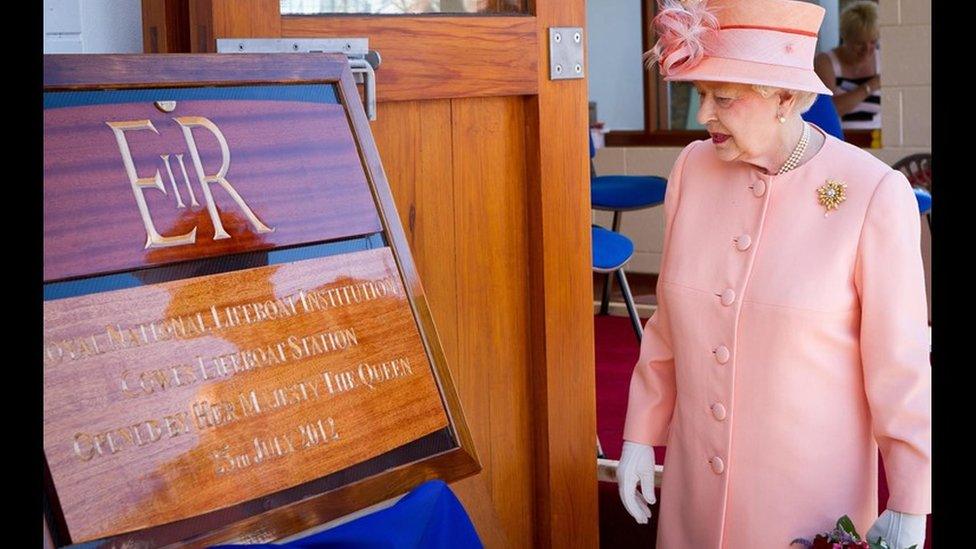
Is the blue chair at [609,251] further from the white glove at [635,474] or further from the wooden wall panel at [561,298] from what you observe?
the white glove at [635,474]

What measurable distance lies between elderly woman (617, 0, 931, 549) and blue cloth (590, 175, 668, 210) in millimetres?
3105

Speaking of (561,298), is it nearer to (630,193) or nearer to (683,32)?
(683,32)

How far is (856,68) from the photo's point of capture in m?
7.09

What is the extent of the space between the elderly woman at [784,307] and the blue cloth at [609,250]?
80.3 inches

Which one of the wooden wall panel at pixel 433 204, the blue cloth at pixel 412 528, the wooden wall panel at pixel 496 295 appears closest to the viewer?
the blue cloth at pixel 412 528

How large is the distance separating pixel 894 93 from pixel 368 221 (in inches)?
198

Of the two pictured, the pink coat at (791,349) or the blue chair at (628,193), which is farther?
the blue chair at (628,193)

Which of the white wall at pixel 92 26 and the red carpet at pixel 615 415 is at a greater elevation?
the white wall at pixel 92 26

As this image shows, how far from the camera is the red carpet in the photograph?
8.51 ft

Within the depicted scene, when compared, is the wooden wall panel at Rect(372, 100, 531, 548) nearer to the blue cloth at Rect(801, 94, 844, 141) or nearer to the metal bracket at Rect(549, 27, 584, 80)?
the metal bracket at Rect(549, 27, 584, 80)

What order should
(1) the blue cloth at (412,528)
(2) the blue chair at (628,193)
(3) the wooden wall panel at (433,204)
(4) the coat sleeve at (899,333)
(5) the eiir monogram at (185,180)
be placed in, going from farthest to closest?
(2) the blue chair at (628,193) → (3) the wooden wall panel at (433,204) → (4) the coat sleeve at (899,333) → (5) the eiir monogram at (185,180) → (1) the blue cloth at (412,528)

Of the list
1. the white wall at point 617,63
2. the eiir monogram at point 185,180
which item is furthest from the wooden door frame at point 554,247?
the white wall at point 617,63

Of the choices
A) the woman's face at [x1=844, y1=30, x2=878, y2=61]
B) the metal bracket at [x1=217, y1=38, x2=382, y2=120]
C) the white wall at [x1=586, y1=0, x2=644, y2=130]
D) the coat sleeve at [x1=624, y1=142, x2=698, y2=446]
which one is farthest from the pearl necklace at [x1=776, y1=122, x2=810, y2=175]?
the white wall at [x1=586, y1=0, x2=644, y2=130]

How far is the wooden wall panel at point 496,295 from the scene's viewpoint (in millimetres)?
2227
